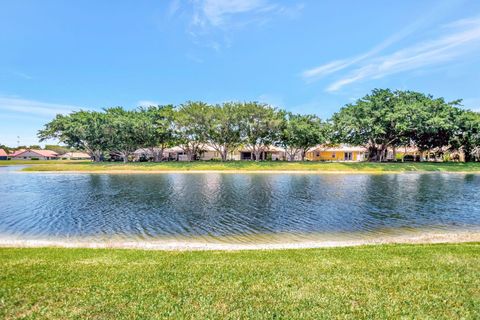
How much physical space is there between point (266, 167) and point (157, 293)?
150 feet

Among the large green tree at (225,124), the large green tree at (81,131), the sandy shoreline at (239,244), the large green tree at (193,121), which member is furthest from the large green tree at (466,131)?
the large green tree at (81,131)

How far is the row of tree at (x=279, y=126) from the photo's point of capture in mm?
53562

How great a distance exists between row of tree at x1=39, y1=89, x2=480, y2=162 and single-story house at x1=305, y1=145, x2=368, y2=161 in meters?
17.9

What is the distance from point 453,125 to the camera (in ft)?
174

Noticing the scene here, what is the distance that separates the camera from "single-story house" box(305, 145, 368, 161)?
269 ft

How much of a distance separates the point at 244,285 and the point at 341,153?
81.8m

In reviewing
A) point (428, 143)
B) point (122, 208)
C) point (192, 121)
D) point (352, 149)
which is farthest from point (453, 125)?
point (122, 208)

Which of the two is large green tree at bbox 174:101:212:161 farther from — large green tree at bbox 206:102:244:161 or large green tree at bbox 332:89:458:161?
large green tree at bbox 332:89:458:161

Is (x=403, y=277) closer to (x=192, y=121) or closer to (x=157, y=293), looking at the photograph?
(x=157, y=293)

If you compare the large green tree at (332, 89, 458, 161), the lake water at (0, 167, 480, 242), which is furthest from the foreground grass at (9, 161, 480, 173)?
the lake water at (0, 167, 480, 242)

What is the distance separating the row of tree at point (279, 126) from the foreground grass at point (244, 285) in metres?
48.3

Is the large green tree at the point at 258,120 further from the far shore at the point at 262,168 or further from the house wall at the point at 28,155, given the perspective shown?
the house wall at the point at 28,155

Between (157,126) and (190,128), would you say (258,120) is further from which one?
(157,126)

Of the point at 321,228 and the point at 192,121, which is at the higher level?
Answer: the point at 192,121
